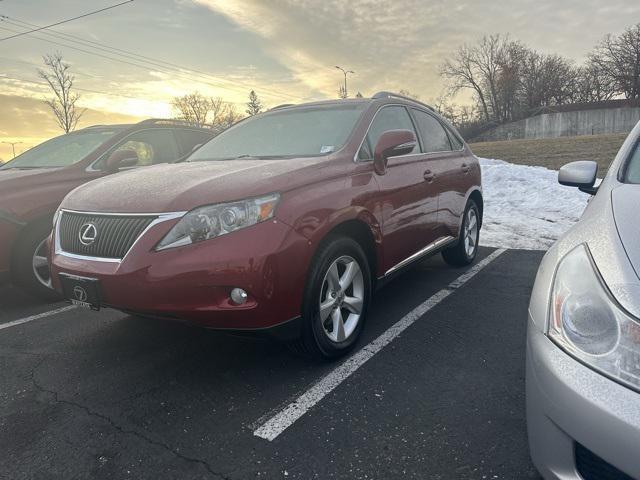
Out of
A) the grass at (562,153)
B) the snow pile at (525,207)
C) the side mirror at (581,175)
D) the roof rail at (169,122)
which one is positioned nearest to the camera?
the side mirror at (581,175)

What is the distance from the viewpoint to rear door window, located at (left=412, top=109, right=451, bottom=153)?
14.5 feet

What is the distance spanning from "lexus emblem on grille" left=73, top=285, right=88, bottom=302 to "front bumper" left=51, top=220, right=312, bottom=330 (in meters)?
0.20

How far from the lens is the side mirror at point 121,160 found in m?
4.91

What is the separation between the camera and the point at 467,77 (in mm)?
66938

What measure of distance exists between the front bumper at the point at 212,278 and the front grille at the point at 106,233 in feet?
0.29

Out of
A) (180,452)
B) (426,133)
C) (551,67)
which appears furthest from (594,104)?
(180,452)

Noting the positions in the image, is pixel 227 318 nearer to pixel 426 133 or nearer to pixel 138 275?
pixel 138 275

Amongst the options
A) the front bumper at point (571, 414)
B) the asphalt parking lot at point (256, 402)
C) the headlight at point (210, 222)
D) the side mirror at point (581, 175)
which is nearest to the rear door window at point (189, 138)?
the asphalt parking lot at point (256, 402)

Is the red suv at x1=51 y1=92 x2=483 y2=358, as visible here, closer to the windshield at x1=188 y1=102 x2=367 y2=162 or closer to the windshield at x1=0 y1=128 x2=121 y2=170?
the windshield at x1=188 y1=102 x2=367 y2=162

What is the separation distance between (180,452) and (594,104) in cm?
5821

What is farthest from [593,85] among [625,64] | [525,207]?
[525,207]

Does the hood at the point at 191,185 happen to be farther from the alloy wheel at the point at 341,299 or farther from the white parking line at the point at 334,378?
the white parking line at the point at 334,378

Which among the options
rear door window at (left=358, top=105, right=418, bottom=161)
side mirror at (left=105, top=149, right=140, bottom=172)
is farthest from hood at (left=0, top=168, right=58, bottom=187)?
rear door window at (left=358, top=105, right=418, bottom=161)

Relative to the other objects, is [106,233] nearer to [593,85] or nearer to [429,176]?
[429,176]
